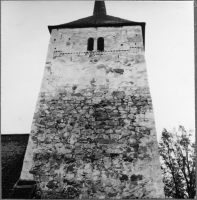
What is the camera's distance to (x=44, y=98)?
21.9 feet

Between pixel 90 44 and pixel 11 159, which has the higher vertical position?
pixel 90 44

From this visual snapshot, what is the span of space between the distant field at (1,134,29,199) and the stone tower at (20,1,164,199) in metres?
0.48

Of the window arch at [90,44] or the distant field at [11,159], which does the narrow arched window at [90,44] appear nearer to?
the window arch at [90,44]

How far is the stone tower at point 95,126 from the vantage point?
198 inches

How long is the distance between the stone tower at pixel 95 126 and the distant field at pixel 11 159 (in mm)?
478

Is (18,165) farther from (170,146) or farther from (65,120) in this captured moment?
(170,146)

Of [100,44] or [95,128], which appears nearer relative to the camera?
[95,128]

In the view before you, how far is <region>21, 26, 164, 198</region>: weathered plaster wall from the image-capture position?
503 centimetres

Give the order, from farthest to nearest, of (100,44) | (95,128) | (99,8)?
1. (99,8)
2. (100,44)
3. (95,128)

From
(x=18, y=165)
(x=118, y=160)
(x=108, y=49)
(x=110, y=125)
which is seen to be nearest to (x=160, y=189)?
(x=118, y=160)

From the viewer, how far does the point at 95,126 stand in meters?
5.96

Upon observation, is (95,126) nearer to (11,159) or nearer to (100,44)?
(11,159)

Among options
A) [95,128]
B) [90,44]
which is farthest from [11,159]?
[90,44]

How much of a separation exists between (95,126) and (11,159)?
326cm
